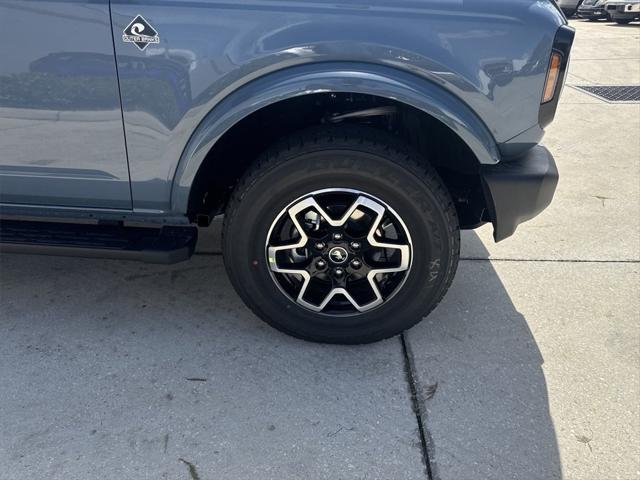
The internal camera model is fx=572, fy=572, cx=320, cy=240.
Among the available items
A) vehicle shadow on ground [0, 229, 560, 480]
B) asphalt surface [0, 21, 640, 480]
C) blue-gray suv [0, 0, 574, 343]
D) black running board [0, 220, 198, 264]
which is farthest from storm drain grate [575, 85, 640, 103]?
black running board [0, 220, 198, 264]

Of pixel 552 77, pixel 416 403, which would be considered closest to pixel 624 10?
pixel 552 77

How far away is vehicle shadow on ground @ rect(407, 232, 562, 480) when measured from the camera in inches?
82.7

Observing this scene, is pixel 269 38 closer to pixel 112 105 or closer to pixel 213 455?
pixel 112 105

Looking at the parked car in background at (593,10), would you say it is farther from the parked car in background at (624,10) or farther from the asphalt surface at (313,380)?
the asphalt surface at (313,380)

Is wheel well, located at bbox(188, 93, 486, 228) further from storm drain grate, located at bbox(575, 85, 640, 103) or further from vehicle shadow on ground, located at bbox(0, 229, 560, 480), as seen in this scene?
storm drain grate, located at bbox(575, 85, 640, 103)

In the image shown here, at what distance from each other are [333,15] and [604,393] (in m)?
1.91

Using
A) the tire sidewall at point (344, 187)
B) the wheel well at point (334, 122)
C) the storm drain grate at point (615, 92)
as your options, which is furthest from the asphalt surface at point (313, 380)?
the storm drain grate at point (615, 92)

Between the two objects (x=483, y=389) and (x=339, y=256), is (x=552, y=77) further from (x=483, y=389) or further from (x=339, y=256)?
(x=483, y=389)

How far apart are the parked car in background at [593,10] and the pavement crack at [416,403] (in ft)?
54.2

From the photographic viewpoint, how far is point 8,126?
2406 mm

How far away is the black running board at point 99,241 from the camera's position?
2.50 metres

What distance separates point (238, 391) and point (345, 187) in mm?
970

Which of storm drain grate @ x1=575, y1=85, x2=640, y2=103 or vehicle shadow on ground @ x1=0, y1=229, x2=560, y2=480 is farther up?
vehicle shadow on ground @ x1=0, y1=229, x2=560, y2=480

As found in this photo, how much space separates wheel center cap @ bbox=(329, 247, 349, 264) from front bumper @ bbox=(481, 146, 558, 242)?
66 centimetres
